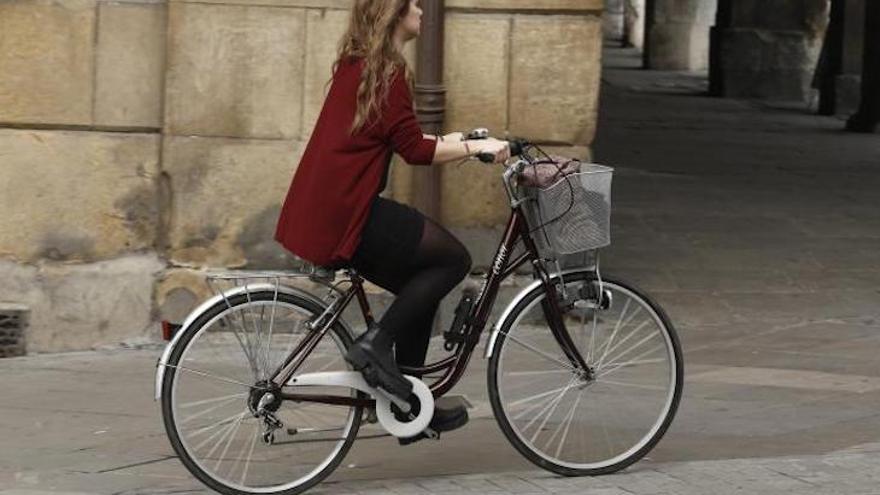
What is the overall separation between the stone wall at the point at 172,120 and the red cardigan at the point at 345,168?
2.81 meters

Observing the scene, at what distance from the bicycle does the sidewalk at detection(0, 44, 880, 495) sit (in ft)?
0.58

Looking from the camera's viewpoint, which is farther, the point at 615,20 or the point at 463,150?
the point at 615,20

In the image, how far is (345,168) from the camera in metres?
6.06

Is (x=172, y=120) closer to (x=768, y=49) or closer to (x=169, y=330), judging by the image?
(x=169, y=330)

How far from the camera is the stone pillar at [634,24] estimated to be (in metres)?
45.4

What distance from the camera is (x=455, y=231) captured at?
9.12 metres

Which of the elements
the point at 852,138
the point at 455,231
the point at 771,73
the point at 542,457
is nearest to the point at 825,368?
the point at 455,231

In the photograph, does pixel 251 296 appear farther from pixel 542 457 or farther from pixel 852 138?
pixel 852 138

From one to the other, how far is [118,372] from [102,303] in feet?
1.88

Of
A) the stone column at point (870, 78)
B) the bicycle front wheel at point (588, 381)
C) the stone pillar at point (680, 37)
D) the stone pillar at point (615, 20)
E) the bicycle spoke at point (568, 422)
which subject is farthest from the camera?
the stone pillar at point (615, 20)

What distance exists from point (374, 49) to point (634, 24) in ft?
131

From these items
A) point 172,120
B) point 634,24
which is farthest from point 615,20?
point 172,120

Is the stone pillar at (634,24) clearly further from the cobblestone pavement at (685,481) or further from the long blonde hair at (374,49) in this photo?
the long blonde hair at (374,49)

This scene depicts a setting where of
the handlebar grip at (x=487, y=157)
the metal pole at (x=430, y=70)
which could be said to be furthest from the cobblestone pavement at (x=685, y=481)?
the metal pole at (x=430, y=70)
